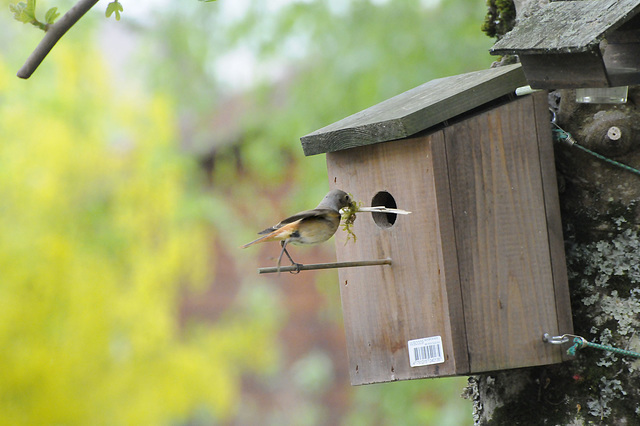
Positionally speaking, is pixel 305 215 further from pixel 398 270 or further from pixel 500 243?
pixel 500 243

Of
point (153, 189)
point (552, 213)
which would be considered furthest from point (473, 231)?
point (153, 189)

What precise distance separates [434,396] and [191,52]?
13.4 ft

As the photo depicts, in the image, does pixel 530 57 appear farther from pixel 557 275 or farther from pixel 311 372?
pixel 311 372

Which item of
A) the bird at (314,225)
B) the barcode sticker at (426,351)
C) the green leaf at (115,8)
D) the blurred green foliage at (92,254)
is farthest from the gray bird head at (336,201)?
the blurred green foliage at (92,254)

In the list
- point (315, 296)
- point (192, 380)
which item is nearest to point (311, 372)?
point (315, 296)

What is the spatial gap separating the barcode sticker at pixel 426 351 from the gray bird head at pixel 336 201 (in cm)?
48

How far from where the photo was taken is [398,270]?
7.83 ft

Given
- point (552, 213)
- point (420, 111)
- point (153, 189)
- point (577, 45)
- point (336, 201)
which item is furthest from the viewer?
point (153, 189)

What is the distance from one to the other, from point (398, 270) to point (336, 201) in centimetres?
30

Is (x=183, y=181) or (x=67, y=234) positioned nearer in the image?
(x=67, y=234)

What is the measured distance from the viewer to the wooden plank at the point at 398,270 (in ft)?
7.29

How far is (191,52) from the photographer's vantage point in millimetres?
7648

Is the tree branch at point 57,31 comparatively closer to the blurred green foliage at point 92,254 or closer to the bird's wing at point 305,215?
the bird's wing at point 305,215

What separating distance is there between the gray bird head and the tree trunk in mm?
700
